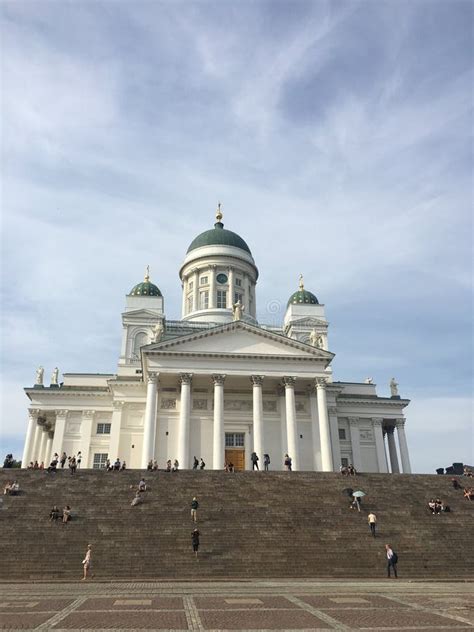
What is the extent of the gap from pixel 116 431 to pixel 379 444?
2373 cm

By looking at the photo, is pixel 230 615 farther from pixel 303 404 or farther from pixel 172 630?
pixel 303 404

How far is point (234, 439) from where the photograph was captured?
41.4m

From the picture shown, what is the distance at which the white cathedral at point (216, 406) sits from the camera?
130 ft

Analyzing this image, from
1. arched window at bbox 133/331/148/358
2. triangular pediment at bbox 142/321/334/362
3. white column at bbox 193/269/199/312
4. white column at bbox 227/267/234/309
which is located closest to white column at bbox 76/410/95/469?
arched window at bbox 133/331/148/358

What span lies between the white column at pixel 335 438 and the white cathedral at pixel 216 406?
9 cm

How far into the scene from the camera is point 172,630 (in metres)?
9.70

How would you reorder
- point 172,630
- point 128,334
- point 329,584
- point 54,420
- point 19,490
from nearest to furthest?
point 172,630, point 329,584, point 19,490, point 54,420, point 128,334

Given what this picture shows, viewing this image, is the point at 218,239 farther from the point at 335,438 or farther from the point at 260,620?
the point at 260,620

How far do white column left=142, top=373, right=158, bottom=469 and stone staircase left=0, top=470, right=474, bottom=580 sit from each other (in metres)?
6.82

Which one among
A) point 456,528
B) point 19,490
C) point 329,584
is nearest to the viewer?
point 329,584

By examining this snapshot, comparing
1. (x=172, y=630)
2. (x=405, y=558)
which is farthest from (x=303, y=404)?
(x=172, y=630)

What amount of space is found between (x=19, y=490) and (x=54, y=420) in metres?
23.6

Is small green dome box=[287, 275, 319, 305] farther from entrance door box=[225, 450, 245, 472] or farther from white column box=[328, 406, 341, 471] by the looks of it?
entrance door box=[225, 450, 245, 472]

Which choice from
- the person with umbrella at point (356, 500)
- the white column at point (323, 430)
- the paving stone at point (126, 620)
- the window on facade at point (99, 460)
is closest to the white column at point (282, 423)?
the white column at point (323, 430)
